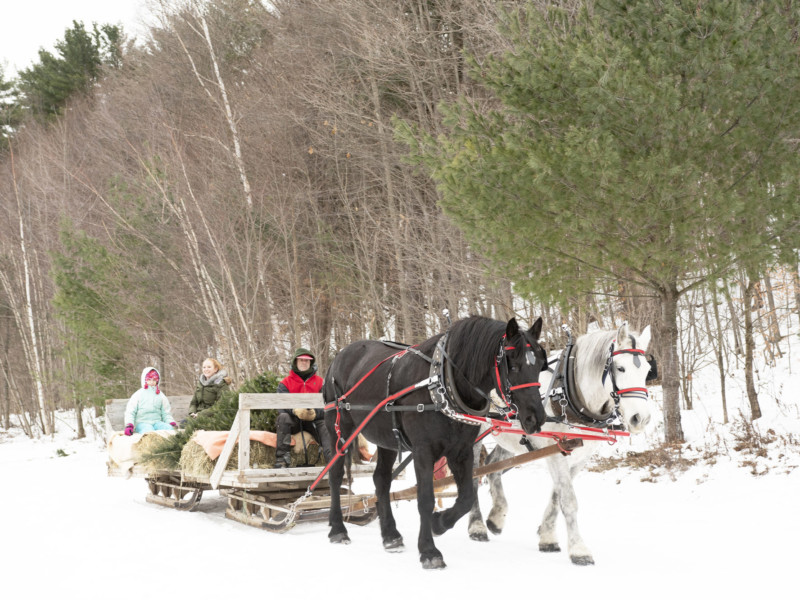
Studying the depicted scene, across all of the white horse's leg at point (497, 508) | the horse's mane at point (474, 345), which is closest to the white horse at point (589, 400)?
the white horse's leg at point (497, 508)

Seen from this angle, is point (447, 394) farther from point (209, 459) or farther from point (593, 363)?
point (209, 459)

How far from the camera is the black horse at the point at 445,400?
4754 millimetres

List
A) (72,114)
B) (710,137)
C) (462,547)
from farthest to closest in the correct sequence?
(72,114) → (710,137) → (462,547)

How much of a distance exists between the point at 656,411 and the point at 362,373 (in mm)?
7314

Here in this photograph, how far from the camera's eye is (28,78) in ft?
101

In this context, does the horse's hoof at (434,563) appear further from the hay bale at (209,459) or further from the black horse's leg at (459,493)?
the hay bale at (209,459)

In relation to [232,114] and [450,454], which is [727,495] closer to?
[450,454]

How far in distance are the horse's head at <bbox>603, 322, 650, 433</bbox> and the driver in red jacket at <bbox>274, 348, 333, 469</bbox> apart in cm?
255

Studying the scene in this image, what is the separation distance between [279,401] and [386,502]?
139 cm

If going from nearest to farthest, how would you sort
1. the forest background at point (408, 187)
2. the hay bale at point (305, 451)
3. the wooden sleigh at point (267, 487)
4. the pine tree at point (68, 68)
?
the wooden sleigh at point (267, 487)
the hay bale at point (305, 451)
the forest background at point (408, 187)
the pine tree at point (68, 68)

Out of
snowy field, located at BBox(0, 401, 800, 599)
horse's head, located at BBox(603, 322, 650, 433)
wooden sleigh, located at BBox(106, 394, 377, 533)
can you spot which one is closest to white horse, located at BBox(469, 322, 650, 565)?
horse's head, located at BBox(603, 322, 650, 433)

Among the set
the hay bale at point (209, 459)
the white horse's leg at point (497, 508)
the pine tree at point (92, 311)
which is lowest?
the white horse's leg at point (497, 508)

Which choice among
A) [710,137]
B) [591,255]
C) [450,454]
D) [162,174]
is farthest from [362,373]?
[162,174]

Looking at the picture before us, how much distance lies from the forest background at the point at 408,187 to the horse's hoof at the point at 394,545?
12.1 feet
